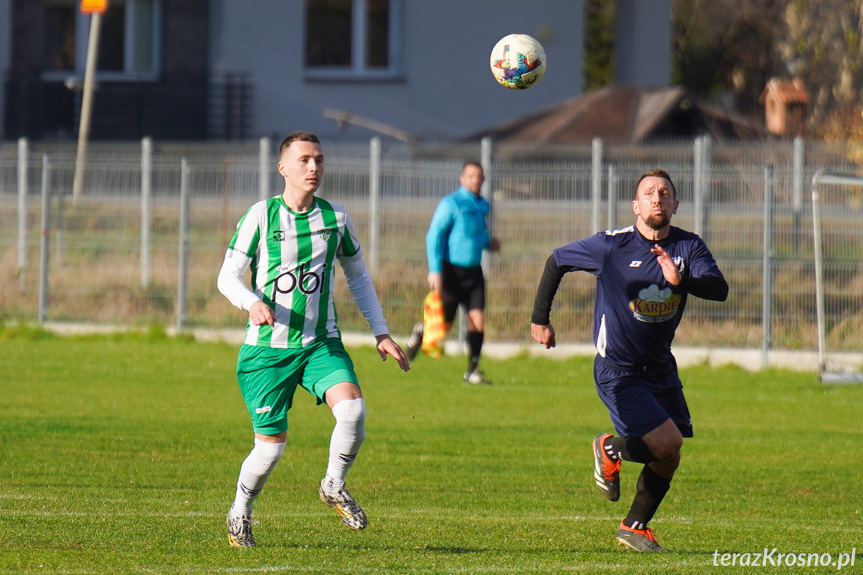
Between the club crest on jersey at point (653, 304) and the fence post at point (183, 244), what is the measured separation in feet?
40.3

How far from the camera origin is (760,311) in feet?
53.8

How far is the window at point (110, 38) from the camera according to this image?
2581cm

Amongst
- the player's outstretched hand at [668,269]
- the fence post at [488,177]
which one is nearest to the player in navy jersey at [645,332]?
the player's outstretched hand at [668,269]

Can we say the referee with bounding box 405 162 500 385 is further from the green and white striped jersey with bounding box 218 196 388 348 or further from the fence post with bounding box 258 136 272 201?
the green and white striped jersey with bounding box 218 196 388 348

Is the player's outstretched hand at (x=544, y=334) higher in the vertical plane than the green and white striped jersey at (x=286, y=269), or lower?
lower

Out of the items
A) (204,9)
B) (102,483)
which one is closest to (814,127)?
(204,9)

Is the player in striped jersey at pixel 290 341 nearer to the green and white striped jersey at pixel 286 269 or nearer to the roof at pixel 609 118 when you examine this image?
the green and white striped jersey at pixel 286 269

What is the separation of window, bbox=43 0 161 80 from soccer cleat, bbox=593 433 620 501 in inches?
802

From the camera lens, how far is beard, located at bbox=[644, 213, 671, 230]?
6.78 meters

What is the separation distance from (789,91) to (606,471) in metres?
30.2

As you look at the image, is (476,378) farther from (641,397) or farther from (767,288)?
(641,397)

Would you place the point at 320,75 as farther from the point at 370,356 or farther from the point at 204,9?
the point at 370,356

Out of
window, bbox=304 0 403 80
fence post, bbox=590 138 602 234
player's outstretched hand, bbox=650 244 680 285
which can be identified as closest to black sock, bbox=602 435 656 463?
player's outstretched hand, bbox=650 244 680 285

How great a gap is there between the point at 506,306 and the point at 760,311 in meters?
3.30
